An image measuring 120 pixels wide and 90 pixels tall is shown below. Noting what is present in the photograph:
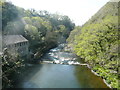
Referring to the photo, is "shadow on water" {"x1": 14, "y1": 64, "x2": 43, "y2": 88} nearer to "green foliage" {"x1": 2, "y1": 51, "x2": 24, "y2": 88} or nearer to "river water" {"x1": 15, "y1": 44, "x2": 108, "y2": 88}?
"river water" {"x1": 15, "y1": 44, "x2": 108, "y2": 88}

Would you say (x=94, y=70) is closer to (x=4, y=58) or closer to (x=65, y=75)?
(x=65, y=75)

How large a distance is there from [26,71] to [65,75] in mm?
7750

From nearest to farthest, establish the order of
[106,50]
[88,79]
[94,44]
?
[88,79], [106,50], [94,44]

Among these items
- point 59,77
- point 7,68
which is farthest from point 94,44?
point 7,68

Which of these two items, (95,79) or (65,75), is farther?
(65,75)

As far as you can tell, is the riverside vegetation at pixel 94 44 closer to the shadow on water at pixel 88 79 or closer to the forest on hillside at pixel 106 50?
the forest on hillside at pixel 106 50

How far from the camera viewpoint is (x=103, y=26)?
2883 centimetres

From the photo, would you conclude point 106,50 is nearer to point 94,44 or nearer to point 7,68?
point 94,44

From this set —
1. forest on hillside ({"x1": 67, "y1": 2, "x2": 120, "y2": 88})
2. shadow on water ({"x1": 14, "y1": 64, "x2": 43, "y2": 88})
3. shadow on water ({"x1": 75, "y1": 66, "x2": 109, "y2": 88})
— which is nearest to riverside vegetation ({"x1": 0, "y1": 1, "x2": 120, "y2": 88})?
forest on hillside ({"x1": 67, "y1": 2, "x2": 120, "y2": 88})

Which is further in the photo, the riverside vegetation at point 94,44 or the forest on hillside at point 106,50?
the forest on hillside at point 106,50

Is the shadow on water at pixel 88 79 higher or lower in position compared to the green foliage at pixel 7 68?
lower

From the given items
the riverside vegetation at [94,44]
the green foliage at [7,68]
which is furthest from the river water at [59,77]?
the green foliage at [7,68]

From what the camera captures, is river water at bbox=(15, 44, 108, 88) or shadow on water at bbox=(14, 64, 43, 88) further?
river water at bbox=(15, 44, 108, 88)

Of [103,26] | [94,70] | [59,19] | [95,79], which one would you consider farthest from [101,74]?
[59,19]
